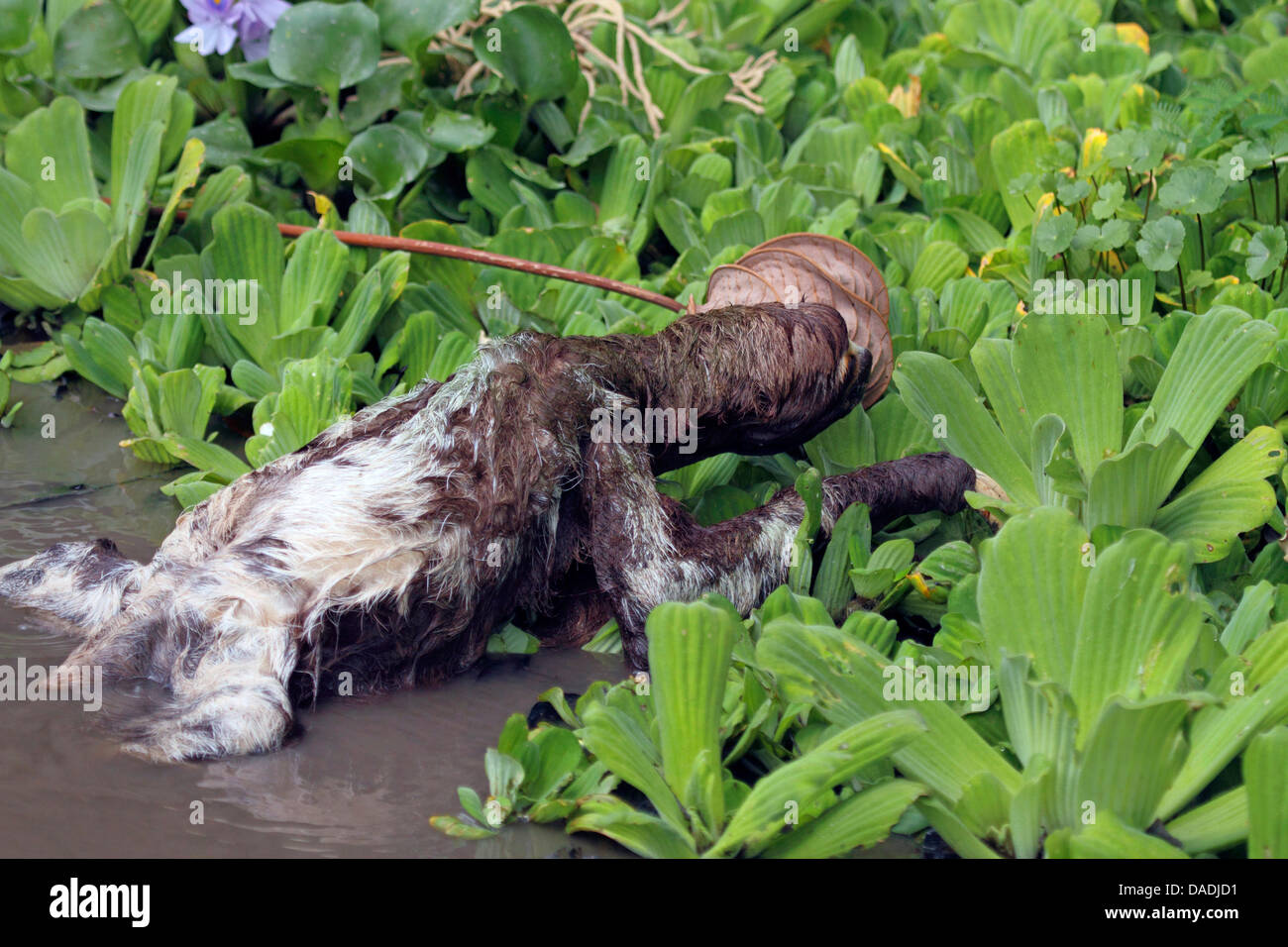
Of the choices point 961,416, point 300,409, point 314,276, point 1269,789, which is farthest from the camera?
point 314,276

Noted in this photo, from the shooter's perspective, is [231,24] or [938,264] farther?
[231,24]

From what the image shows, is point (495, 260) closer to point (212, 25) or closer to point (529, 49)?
point (529, 49)

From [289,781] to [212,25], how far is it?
3033 millimetres

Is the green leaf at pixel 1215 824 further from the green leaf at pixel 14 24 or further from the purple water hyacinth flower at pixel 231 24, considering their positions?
the green leaf at pixel 14 24

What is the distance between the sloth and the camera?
2309mm

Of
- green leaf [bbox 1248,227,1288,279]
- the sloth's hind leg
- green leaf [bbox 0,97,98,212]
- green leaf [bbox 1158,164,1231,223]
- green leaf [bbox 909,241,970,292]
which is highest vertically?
green leaf [bbox 0,97,98,212]

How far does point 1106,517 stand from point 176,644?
1.88 metres

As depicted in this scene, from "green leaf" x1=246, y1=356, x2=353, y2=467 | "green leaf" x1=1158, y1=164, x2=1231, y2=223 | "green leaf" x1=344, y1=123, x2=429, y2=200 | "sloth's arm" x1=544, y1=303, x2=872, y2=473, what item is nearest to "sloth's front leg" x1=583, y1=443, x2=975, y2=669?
"sloth's arm" x1=544, y1=303, x2=872, y2=473

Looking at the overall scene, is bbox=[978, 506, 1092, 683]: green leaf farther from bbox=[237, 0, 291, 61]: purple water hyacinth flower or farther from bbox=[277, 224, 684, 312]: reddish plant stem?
bbox=[237, 0, 291, 61]: purple water hyacinth flower

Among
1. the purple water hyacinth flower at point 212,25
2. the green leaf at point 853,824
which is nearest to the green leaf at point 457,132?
the purple water hyacinth flower at point 212,25

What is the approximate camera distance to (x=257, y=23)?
414 cm

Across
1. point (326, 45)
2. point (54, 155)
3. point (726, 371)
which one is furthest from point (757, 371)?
point (54, 155)

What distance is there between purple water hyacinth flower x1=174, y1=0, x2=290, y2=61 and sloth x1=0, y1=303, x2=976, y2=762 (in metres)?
2.09

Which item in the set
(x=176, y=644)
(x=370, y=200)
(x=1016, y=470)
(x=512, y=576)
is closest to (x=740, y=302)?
(x=1016, y=470)
